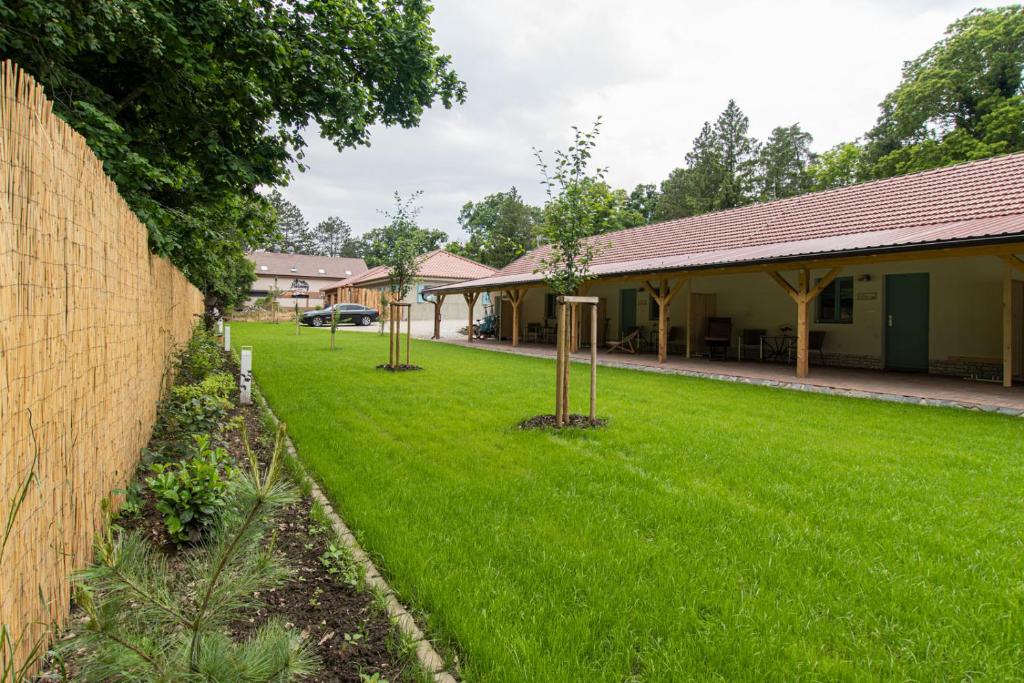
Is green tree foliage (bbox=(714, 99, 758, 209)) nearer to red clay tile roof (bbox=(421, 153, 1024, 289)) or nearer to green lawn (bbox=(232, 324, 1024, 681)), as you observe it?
red clay tile roof (bbox=(421, 153, 1024, 289))

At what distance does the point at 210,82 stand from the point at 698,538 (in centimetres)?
599

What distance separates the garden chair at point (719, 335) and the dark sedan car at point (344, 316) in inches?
890

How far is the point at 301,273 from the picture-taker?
5950cm

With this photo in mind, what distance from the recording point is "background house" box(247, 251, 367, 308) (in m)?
54.7

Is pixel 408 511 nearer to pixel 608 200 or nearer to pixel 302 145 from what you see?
pixel 608 200

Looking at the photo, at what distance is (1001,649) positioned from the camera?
7.10 ft

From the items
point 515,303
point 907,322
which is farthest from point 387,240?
point 907,322

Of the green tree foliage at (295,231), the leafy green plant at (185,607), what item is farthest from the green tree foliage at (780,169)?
the green tree foliage at (295,231)

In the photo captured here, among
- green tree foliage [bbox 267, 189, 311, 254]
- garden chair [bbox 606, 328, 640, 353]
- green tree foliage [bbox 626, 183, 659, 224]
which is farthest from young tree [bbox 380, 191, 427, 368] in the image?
green tree foliage [bbox 267, 189, 311, 254]

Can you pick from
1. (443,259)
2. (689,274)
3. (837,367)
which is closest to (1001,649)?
(689,274)

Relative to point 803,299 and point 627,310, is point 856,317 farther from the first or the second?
point 627,310

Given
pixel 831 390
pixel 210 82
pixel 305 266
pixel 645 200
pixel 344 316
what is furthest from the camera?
pixel 305 266

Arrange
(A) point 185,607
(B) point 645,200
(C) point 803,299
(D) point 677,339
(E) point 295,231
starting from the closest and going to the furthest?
(A) point 185,607
(C) point 803,299
(D) point 677,339
(B) point 645,200
(E) point 295,231

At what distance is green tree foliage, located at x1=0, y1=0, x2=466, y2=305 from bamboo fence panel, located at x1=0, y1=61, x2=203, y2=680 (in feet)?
6.15
